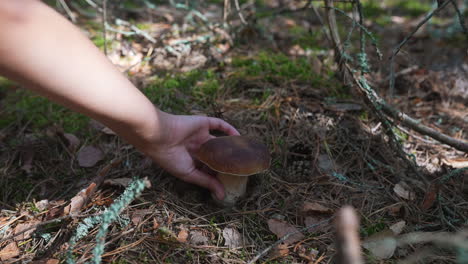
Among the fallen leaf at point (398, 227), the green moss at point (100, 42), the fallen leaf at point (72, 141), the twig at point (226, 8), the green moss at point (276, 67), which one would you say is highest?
the twig at point (226, 8)

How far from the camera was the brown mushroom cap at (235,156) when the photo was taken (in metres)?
2.08

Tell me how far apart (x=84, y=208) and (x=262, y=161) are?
119 cm

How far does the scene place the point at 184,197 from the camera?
92.6 inches

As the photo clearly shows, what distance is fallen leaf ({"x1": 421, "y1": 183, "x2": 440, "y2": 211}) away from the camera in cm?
216

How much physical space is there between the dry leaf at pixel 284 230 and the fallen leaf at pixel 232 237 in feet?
0.72

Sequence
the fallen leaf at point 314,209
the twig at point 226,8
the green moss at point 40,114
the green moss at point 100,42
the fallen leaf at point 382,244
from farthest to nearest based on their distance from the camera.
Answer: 1. the green moss at point 100,42
2. the twig at point 226,8
3. the green moss at point 40,114
4. the fallen leaf at point 314,209
5. the fallen leaf at point 382,244

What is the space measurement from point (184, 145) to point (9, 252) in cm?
121

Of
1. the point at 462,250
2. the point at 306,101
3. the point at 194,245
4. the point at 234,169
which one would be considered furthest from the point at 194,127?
the point at 462,250

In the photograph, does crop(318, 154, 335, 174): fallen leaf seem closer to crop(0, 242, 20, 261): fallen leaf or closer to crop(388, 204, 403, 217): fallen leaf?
crop(388, 204, 403, 217): fallen leaf

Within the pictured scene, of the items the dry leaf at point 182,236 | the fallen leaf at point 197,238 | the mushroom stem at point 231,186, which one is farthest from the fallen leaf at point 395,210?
the dry leaf at point 182,236

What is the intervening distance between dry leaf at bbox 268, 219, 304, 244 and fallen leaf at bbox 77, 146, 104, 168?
1510 millimetres

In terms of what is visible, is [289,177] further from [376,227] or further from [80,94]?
[80,94]

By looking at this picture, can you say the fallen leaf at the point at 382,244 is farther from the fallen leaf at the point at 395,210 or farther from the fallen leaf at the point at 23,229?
the fallen leaf at the point at 23,229

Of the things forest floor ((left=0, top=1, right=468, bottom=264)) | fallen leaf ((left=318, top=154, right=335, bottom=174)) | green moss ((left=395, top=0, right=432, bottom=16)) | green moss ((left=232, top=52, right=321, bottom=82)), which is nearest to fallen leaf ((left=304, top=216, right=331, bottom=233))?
forest floor ((left=0, top=1, right=468, bottom=264))
